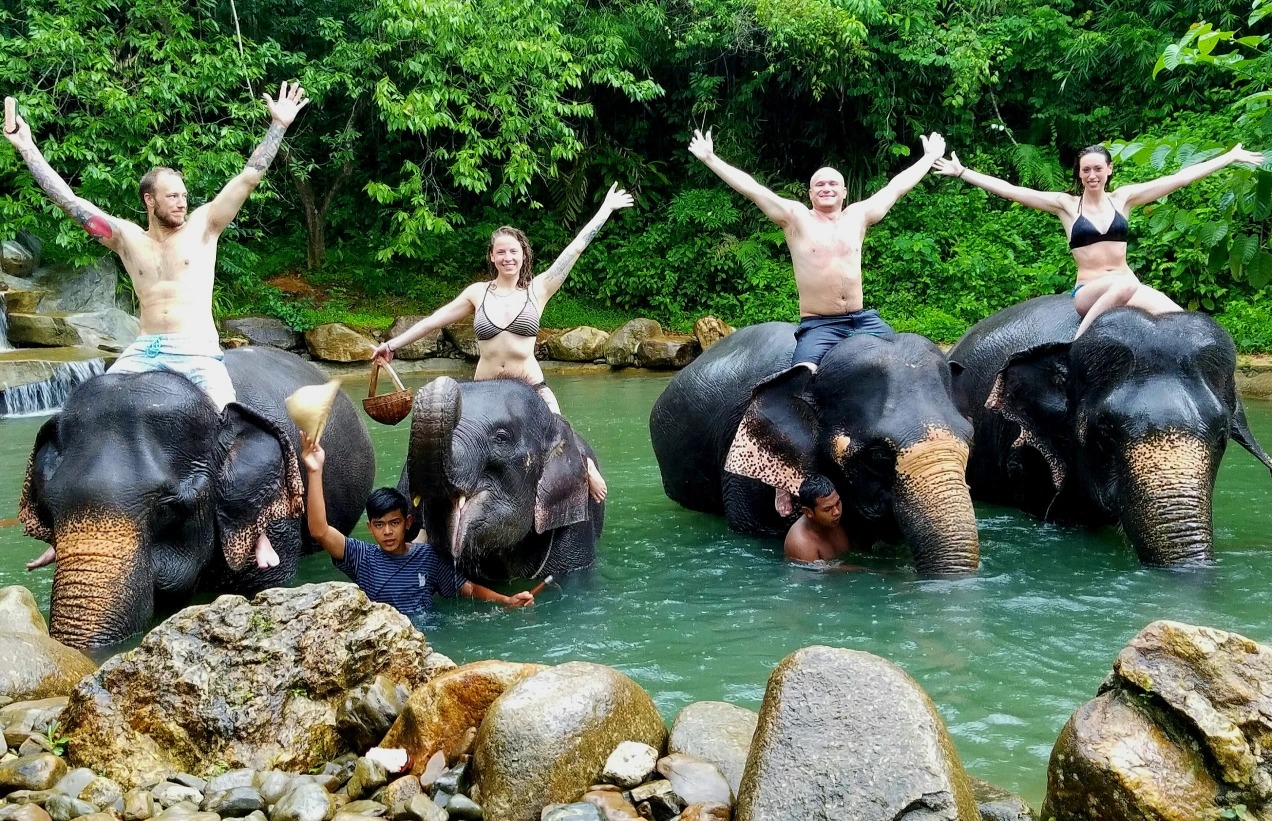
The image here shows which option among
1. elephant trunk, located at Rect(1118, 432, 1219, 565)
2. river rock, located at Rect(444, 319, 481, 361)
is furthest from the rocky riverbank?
river rock, located at Rect(444, 319, 481, 361)

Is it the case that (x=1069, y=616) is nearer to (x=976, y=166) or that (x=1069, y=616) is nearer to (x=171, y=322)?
(x=171, y=322)

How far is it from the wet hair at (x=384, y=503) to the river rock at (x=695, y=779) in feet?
8.30

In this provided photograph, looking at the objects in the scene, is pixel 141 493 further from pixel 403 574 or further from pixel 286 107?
pixel 286 107

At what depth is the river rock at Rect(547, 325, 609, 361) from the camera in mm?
18797

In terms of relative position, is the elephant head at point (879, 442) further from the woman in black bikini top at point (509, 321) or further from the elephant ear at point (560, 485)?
the woman in black bikini top at point (509, 321)

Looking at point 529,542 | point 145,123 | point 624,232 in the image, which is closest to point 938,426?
point 529,542

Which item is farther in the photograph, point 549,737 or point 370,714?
point 370,714

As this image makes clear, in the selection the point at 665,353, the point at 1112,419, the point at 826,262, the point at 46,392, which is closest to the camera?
the point at 1112,419

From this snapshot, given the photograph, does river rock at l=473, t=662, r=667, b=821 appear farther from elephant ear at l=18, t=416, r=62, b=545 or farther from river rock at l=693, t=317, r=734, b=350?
river rock at l=693, t=317, r=734, b=350

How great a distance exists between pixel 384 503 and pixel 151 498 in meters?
1.03

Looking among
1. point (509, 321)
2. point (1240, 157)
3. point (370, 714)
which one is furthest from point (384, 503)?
point (1240, 157)

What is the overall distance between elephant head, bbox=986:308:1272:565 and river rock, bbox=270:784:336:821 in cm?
406

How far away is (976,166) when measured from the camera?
836 inches

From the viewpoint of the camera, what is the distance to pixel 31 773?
12.1 ft
